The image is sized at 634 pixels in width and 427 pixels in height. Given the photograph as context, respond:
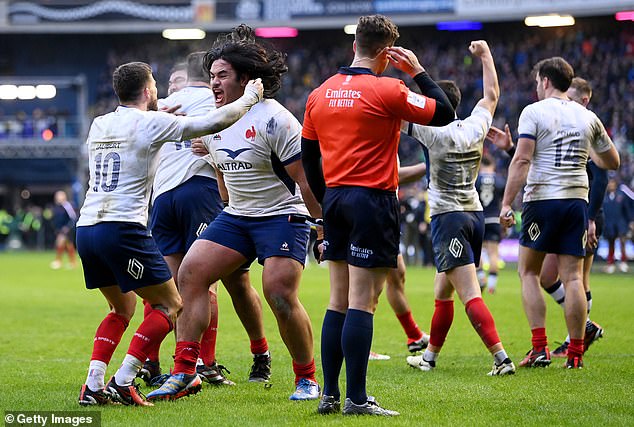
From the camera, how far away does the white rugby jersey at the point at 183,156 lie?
7805mm

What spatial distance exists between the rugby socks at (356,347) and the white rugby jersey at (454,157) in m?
2.41

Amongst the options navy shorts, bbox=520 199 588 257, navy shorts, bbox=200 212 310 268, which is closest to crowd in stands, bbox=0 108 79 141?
navy shorts, bbox=520 199 588 257

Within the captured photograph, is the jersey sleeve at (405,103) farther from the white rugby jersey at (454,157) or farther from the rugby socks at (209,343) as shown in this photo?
the rugby socks at (209,343)

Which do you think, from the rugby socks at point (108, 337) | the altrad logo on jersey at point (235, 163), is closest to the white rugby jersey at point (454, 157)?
the altrad logo on jersey at point (235, 163)

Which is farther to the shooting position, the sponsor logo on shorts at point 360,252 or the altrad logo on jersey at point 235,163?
the altrad logo on jersey at point 235,163

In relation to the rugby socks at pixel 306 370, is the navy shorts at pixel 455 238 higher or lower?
higher

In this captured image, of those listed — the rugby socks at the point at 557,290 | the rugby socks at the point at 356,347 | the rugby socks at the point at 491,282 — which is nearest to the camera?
the rugby socks at the point at 356,347

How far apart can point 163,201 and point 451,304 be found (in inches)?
99.6

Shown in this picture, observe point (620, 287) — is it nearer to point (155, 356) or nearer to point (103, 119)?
point (155, 356)

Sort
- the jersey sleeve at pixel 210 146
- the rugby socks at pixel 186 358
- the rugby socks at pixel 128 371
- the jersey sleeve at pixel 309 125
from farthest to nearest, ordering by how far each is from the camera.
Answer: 1. the jersey sleeve at pixel 210 146
2. the rugby socks at pixel 186 358
3. the rugby socks at pixel 128 371
4. the jersey sleeve at pixel 309 125

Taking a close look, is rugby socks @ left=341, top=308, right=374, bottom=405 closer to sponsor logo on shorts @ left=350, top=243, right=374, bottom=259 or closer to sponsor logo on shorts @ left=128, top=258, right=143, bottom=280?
sponsor logo on shorts @ left=350, top=243, right=374, bottom=259

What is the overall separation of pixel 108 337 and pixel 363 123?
2162mm
